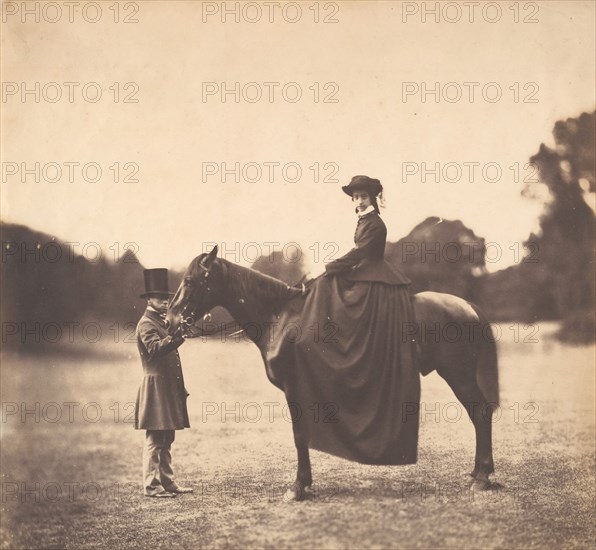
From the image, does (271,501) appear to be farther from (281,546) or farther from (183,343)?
(183,343)

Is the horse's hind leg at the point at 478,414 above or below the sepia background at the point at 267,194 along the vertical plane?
below

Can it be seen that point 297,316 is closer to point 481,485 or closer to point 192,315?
point 192,315

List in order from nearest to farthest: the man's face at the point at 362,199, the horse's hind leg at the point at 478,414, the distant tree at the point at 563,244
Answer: the horse's hind leg at the point at 478,414 → the man's face at the point at 362,199 → the distant tree at the point at 563,244

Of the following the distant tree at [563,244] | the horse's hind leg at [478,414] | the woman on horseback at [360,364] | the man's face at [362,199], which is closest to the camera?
the woman on horseback at [360,364]

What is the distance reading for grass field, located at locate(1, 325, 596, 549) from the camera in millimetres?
4195

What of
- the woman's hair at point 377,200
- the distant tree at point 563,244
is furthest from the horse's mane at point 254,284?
the distant tree at point 563,244

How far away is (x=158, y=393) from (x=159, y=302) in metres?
0.59

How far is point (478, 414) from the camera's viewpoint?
430cm

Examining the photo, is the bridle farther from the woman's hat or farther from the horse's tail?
the horse's tail

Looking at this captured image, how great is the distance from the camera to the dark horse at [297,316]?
13.8ft

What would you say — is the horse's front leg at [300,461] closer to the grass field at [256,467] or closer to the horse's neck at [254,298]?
the grass field at [256,467]

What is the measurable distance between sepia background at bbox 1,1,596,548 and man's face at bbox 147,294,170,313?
166mm

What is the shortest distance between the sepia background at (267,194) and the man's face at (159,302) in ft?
0.55

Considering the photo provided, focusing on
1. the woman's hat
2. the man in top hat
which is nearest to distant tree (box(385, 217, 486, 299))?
the woman's hat
